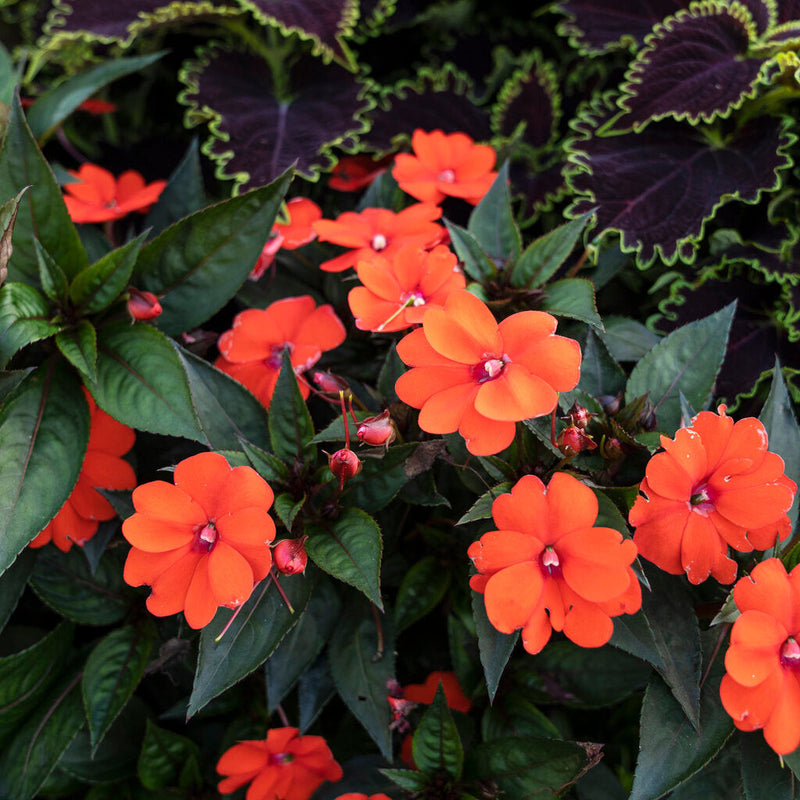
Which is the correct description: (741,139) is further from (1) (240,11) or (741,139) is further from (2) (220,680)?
(2) (220,680)

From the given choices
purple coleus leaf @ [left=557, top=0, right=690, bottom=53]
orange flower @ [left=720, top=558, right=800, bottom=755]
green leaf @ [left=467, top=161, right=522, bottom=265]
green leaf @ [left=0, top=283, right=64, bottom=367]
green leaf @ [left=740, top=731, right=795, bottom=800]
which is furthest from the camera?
purple coleus leaf @ [left=557, top=0, right=690, bottom=53]

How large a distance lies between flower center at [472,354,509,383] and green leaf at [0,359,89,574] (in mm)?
476

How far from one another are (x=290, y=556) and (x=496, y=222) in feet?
1.89

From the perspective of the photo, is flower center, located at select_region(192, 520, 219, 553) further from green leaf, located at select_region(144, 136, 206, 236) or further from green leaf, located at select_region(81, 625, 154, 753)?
green leaf, located at select_region(144, 136, 206, 236)

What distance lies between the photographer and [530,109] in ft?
4.66

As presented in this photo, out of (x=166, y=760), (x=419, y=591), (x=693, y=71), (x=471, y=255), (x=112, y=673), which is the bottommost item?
(x=166, y=760)

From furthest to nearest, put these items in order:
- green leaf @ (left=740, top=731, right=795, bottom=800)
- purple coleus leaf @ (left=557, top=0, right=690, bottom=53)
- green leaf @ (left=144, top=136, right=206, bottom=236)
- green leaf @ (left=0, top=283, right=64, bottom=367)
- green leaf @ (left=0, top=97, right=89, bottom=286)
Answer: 1. purple coleus leaf @ (left=557, top=0, right=690, bottom=53)
2. green leaf @ (left=144, top=136, right=206, bottom=236)
3. green leaf @ (left=0, top=97, right=89, bottom=286)
4. green leaf @ (left=0, top=283, right=64, bottom=367)
5. green leaf @ (left=740, top=731, right=795, bottom=800)

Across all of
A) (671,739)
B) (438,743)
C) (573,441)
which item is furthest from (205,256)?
(671,739)

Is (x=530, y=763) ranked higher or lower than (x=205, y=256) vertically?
lower

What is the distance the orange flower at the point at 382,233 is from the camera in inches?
38.9

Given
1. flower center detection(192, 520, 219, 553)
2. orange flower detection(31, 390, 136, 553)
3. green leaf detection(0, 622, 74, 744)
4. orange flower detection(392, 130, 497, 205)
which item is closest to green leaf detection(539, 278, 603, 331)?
orange flower detection(392, 130, 497, 205)

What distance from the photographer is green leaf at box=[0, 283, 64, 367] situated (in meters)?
0.84

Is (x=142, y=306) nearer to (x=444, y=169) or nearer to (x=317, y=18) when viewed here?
(x=444, y=169)

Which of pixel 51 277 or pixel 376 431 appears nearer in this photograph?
pixel 376 431
